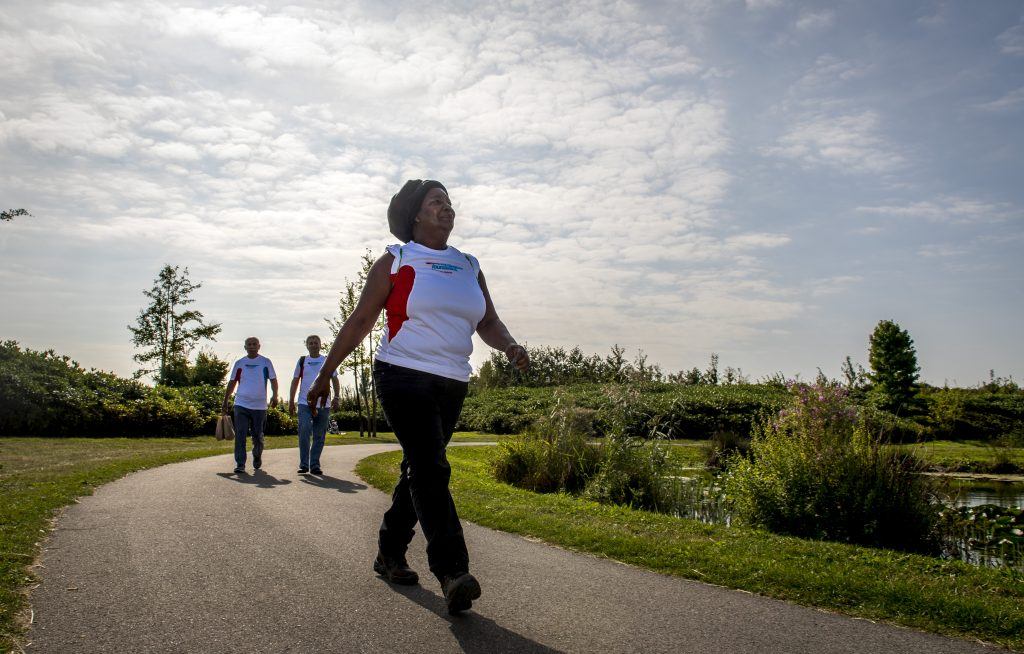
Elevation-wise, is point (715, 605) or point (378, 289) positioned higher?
point (378, 289)

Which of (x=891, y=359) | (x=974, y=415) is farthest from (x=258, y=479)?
(x=891, y=359)

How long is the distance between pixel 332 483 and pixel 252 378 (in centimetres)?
273

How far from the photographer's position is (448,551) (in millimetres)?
3861

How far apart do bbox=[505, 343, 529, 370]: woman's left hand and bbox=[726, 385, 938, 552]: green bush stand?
462 centimetres

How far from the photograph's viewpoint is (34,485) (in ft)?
30.7

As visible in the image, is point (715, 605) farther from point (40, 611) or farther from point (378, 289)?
point (40, 611)

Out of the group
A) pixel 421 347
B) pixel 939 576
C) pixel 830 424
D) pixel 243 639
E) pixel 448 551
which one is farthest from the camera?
pixel 830 424

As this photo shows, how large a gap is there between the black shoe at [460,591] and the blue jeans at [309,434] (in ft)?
27.7

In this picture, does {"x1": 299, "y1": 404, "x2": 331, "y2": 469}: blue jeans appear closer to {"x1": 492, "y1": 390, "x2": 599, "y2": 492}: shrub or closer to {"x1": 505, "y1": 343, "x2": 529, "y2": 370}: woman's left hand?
{"x1": 492, "y1": 390, "x2": 599, "y2": 492}: shrub

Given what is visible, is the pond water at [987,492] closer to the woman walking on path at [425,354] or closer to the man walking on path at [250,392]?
the woman walking on path at [425,354]

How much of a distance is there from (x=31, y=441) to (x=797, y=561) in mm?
20132

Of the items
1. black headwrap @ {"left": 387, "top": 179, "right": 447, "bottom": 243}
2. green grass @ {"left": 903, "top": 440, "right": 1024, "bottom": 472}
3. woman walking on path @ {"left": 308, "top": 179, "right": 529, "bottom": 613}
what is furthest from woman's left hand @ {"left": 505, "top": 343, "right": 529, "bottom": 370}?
green grass @ {"left": 903, "top": 440, "right": 1024, "bottom": 472}

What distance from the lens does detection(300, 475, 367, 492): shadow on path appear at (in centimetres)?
1000

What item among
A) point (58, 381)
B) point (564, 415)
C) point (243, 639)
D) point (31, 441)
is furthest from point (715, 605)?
point (58, 381)
